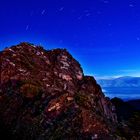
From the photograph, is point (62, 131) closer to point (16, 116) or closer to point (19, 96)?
point (16, 116)

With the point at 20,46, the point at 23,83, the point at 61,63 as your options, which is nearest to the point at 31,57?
the point at 20,46

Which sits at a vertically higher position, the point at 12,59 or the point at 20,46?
the point at 20,46

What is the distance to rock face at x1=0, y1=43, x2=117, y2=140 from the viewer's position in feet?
88.4

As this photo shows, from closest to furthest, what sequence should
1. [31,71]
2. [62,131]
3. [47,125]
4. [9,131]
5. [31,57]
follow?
[62,131] < [47,125] < [9,131] < [31,71] < [31,57]

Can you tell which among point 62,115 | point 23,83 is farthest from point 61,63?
point 62,115

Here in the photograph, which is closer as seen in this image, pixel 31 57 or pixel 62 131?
pixel 62 131

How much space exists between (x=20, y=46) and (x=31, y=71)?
11.2m

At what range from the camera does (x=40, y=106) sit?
3153 cm

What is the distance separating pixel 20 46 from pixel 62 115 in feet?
101

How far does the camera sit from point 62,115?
28.8 metres

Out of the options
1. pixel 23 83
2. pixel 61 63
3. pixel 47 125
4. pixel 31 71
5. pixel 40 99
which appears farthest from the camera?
pixel 61 63

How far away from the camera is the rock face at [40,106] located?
88.4 feet

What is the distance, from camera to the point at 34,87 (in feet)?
123

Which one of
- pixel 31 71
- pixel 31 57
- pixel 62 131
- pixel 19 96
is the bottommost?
pixel 62 131
